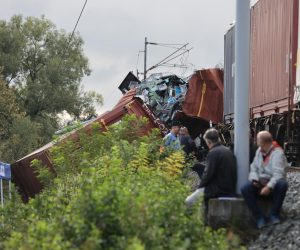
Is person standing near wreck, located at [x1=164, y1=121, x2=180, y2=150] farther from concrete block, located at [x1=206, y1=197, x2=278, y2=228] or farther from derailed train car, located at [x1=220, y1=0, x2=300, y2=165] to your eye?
concrete block, located at [x1=206, y1=197, x2=278, y2=228]

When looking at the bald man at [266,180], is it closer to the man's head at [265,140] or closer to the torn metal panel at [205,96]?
the man's head at [265,140]

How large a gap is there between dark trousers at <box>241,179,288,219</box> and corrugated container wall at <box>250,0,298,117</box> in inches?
239

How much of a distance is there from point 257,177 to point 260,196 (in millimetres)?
250

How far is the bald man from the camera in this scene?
8.73 meters

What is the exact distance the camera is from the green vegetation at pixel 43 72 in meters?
51.8

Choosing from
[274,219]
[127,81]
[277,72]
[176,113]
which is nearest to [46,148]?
[176,113]

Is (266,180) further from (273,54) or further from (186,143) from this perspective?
(273,54)

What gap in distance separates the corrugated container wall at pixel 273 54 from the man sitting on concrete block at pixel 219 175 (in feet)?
18.3

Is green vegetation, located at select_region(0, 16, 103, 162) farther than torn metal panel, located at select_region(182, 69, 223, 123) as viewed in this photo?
Yes

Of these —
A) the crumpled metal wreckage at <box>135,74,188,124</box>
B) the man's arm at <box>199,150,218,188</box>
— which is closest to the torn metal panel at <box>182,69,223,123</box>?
the crumpled metal wreckage at <box>135,74,188,124</box>

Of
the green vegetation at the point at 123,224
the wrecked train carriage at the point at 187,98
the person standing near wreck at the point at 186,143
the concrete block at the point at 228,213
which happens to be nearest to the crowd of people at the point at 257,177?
the concrete block at the point at 228,213

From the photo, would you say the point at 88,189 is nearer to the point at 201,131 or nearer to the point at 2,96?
the point at 201,131

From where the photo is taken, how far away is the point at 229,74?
23.5 meters

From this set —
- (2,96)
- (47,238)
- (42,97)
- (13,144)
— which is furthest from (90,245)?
(42,97)
